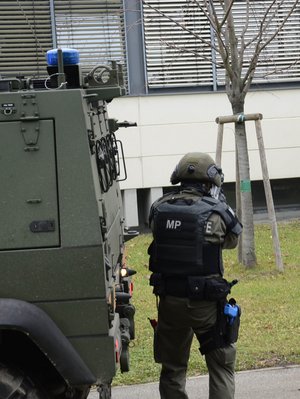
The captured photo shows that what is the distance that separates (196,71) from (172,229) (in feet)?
32.3

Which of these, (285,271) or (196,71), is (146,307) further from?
(196,71)

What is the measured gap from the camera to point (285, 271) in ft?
31.9

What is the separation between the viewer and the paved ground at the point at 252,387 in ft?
18.9

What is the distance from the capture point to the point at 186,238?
4684 mm

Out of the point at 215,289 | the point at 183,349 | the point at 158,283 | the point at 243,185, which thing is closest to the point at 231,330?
the point at 215,289

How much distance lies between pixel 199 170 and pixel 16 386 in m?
1.88

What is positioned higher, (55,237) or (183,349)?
(55,237)

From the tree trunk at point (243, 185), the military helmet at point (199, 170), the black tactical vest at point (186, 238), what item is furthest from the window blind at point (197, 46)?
the black tactical vest at point (186, 238)

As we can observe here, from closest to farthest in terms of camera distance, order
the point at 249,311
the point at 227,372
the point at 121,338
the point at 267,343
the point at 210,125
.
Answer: the point at 121,338 < the point at 227,372 < the point at 267,343 < the point at 249,311 < the point at 210,125

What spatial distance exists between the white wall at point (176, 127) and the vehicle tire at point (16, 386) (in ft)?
32.7

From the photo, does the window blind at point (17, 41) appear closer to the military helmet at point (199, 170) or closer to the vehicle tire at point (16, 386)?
the military helmet at point (199, 170)

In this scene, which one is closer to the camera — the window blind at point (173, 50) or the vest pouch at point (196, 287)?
the vest pouch at point (196, 287)

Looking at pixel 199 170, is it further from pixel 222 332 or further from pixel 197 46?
pixel 197 46

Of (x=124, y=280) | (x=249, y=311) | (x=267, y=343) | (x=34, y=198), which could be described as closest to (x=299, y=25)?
(x=249, y=311)
